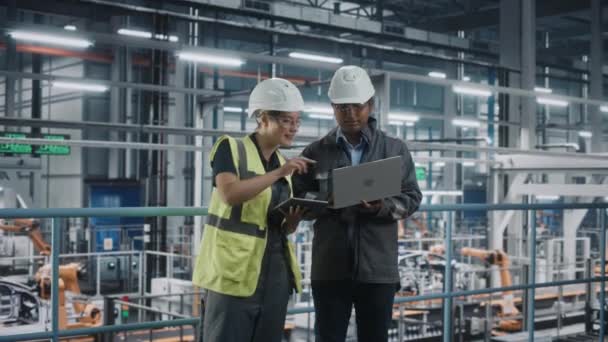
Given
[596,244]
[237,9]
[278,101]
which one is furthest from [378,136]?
[596,244]

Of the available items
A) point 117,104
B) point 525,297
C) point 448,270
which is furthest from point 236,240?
point 117,104

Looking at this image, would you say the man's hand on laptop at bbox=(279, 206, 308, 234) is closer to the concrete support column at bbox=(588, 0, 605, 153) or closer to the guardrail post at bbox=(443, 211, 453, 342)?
the guardrail post at bbox=(443, 211, 453, 342)

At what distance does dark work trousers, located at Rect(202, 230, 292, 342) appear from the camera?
2.60m

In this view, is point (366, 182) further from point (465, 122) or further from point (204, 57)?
point (465, 122)

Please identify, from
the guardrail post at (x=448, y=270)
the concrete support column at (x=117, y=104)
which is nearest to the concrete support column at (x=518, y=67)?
the guardrail post at (x=448, y=270)

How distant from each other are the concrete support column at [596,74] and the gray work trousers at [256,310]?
61.0 feet

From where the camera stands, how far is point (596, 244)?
68.6ft

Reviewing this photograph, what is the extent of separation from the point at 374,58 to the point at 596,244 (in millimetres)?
9462

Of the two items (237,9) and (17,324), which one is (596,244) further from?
(17,324)

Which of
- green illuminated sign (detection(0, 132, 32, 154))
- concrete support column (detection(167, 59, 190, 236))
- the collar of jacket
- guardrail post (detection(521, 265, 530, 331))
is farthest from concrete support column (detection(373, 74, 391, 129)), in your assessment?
concrete support column (detection(167, 59, 190, 236))

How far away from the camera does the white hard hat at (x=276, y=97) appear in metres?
2.64

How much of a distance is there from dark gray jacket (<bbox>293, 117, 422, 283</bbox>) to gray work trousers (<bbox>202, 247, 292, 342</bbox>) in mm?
218

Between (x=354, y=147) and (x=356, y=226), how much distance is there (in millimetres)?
355

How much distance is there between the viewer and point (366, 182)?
2680mm
